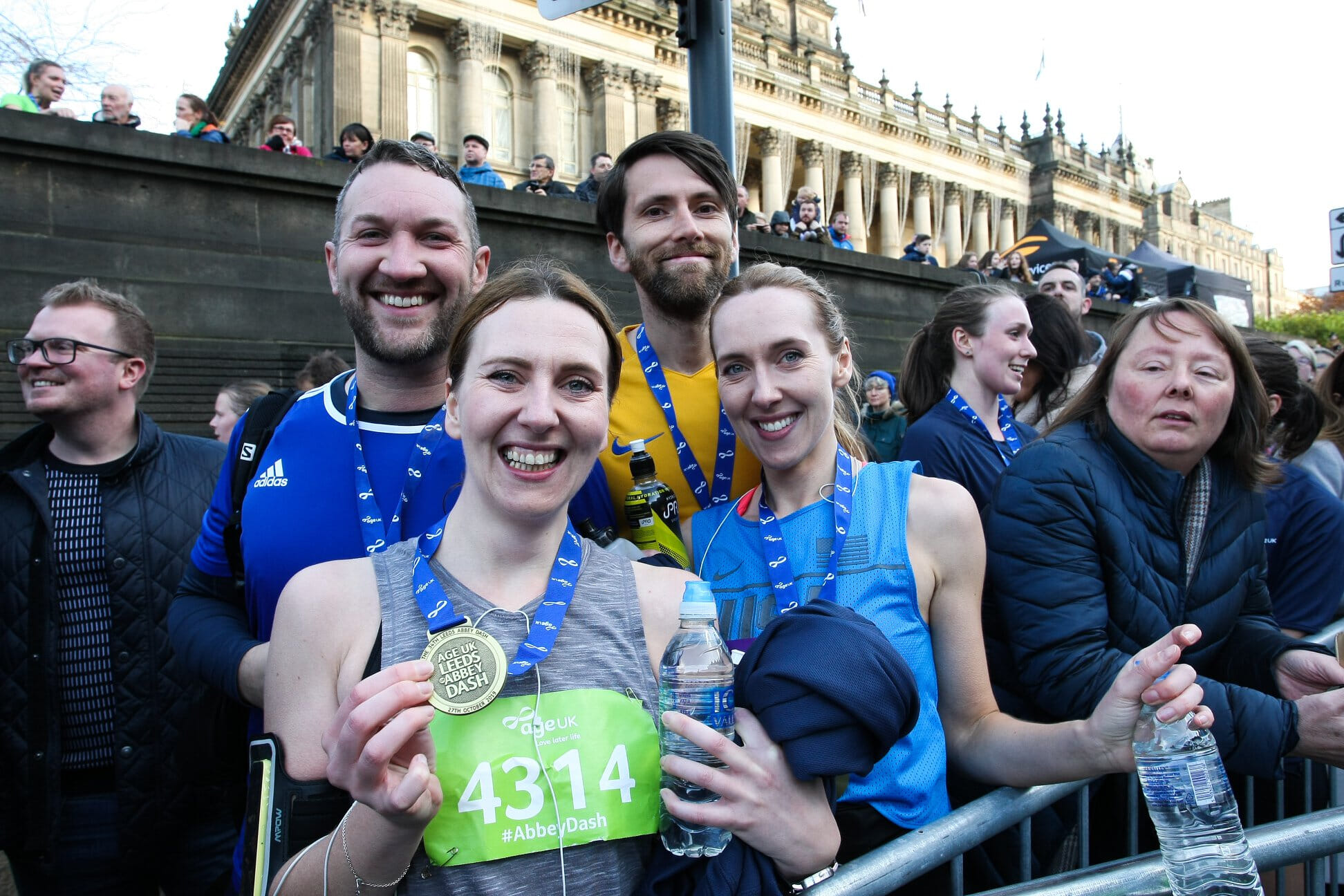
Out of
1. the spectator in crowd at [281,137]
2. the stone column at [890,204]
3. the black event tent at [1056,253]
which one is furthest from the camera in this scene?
the stone column at [890,204]

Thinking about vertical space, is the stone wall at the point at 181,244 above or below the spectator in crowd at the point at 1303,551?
above

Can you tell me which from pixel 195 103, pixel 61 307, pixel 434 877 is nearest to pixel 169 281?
pixel 195 103

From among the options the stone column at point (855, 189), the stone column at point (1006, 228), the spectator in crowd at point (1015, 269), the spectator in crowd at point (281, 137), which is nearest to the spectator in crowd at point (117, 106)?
the spectator in crowd at point (281, 137)

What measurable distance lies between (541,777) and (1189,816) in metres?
1.46

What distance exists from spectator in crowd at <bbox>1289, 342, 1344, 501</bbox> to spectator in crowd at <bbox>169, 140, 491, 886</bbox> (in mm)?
4136

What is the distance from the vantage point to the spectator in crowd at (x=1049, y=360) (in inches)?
212

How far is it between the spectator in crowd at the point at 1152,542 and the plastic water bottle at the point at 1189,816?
1.03 feet

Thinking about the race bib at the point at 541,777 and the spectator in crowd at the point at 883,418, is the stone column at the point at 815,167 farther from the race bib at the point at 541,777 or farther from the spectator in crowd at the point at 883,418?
the race bib at the point at 541,777

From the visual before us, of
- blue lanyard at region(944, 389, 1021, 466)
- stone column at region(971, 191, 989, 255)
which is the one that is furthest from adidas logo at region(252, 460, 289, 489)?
stone column at region(971, 191, 989, 255)

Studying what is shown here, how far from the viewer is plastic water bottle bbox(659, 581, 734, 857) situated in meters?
1.57

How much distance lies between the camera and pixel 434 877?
1573 mm

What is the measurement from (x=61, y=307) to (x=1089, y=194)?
220ft

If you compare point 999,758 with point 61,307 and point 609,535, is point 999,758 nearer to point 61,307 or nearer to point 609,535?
point 609,535

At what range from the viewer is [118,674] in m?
3.09
